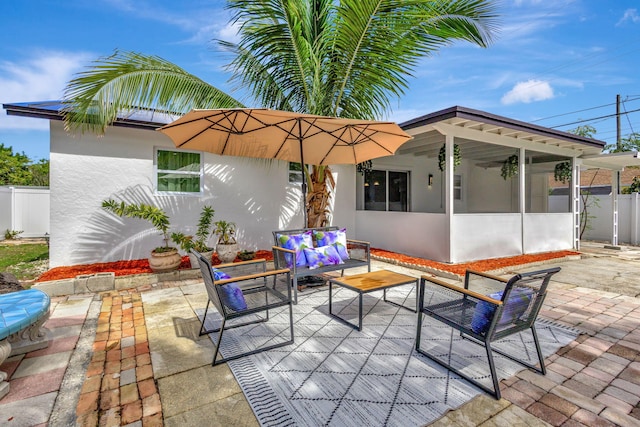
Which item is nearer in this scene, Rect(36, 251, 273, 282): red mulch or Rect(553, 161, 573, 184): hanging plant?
Rect(36, 251, 273, 282): red mulch

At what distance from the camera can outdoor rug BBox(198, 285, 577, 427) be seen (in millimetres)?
2008

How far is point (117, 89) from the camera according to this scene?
4457 millimetres

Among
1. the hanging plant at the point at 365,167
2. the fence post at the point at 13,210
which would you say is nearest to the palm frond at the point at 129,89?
the hanging plant at the point at 365,167

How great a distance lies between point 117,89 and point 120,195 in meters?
2.39

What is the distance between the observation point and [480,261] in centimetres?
648

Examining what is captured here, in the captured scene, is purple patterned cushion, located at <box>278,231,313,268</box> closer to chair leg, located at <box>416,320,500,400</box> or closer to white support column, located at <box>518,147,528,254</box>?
chair leg, located at <box>416,320,500,400</box>

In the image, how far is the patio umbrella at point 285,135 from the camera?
4012 millimetres

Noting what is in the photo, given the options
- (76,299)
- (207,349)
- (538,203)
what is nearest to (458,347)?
(207,349)

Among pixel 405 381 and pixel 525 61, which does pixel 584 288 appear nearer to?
pixel 405 381

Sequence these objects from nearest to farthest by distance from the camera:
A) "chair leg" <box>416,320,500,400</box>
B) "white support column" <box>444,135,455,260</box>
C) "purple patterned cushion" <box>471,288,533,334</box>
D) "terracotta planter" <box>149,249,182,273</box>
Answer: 1. "chair leg" <box>416,320,500,400</box>
2. "purple patterned cushion" <box>471,288,533,334</box>
3. "terracotta planter" <box>149,249,182,273</box>
4. "white support column" <box>444,135,455,260</box>

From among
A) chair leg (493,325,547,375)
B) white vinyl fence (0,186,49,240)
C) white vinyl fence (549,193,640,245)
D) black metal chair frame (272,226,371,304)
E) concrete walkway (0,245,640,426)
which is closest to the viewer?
concrete walkway (0,245,640,426)

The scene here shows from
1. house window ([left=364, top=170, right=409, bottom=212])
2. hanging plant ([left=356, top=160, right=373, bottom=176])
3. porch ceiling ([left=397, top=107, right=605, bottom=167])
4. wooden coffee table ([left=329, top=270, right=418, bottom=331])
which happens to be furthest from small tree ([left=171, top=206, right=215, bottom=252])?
house window ([left=364, top=170, right=409, bottom=212])

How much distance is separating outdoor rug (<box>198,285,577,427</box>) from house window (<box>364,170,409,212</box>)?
5.62 meters

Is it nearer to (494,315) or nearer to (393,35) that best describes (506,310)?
(494,315)
